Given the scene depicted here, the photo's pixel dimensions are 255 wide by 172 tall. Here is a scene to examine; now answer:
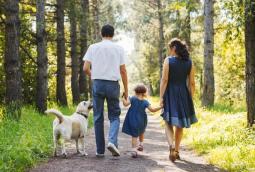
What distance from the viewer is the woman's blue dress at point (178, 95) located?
8609 millimetres

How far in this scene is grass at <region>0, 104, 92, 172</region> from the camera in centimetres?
→ 718

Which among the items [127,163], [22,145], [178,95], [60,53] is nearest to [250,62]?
[178,95]

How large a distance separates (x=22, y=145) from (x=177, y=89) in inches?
115

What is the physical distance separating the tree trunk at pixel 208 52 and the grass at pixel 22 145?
30.4 feet

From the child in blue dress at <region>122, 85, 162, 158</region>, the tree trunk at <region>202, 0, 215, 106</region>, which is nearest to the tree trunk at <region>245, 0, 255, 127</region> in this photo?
the child in blue dress at <region>122, 85, 162, 158</region>

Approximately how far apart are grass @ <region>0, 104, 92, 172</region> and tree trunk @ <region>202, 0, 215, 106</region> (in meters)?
9.26

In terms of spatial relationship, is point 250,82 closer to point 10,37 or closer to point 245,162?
point 245,162

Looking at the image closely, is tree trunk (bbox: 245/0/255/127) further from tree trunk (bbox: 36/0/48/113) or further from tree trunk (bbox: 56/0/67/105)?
tree trunk (bbox: 56/0/67/105)

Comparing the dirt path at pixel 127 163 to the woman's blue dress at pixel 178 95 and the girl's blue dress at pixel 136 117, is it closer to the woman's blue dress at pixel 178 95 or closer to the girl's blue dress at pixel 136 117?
the girl's blue dress at pixel 136 117

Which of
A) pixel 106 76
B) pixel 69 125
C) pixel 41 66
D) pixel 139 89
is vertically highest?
pixel 41 66

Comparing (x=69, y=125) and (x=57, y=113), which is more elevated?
(x=57, y=113)

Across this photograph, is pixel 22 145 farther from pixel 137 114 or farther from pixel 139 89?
pixel 139 89

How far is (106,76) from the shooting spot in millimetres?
8656

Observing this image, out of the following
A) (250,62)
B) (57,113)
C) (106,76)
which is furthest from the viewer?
(250,62)
